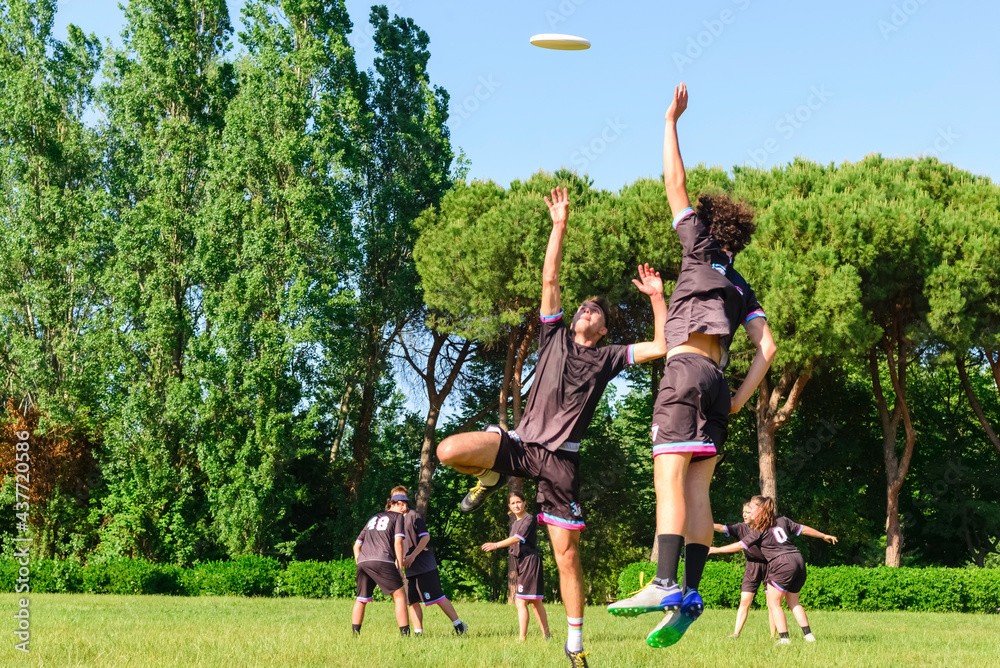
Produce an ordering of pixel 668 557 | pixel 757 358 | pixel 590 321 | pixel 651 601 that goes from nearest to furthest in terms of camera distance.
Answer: pixel 651 601, pixel 668 557, pixel 757 358, pixel 590 321

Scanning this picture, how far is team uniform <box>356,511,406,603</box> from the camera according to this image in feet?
38.3

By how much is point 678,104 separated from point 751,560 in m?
8.27

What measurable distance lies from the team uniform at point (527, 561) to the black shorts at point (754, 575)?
9.15 feet

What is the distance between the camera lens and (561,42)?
7.82 meters

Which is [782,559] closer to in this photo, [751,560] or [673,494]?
[751,560]

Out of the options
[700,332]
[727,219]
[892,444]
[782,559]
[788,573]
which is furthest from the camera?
[892,444]

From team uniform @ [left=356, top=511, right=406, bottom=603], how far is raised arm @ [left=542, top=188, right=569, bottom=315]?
5.80 m

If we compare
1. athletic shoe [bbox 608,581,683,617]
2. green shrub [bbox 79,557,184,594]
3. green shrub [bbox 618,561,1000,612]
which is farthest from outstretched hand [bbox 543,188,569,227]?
green shrub [bbox 79,557,184,594]

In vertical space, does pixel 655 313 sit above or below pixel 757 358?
above

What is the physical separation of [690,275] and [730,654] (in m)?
4.77

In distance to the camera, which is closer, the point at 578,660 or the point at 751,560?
the point at 578,660

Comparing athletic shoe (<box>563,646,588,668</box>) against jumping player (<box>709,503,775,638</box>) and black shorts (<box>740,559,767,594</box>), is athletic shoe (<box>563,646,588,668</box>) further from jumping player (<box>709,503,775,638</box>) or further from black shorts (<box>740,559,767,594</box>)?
black shorts (<box>740,559,767,594</box>)

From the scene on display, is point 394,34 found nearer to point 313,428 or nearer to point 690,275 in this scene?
point 313,428

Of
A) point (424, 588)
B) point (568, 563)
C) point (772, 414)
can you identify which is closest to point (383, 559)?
point (424, 588)
